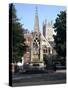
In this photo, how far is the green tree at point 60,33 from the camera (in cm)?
382

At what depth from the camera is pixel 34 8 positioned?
3.69 metres

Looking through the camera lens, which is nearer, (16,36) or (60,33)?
(16,36)

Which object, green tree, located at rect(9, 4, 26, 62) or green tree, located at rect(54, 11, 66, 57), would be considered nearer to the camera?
green tree, located at rect(9, 4, 26, 62)

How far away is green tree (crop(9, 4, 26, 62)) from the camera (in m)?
3.57

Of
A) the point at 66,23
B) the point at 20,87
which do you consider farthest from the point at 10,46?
the point at 66,23

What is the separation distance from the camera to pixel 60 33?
12.6 ft

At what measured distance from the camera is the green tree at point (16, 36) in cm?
357

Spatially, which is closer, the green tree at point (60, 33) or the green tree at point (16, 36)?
the green tree at point (16, 36)

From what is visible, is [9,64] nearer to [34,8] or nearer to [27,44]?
[27,44]

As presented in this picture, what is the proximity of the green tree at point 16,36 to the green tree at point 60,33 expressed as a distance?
0.45 m

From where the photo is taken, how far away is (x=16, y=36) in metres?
3.59

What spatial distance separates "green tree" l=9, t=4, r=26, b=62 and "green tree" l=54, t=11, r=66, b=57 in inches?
17.9

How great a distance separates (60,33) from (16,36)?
60 centimetres

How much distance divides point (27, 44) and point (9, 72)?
1.32ft
